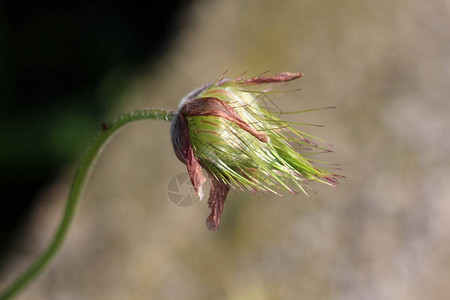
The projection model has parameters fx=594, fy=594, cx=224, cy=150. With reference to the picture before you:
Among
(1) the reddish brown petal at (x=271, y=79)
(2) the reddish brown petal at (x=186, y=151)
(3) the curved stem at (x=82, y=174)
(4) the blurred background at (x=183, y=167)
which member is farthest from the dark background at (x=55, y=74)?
(1) the reddish brown petal at (x=271, y=79)

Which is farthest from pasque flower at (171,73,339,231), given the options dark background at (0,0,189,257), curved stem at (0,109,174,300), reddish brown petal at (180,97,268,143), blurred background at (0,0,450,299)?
dark background at (0,0,189,257)

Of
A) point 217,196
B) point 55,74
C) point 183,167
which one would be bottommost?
point 183,167

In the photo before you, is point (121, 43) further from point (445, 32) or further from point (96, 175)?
point (445, 32)

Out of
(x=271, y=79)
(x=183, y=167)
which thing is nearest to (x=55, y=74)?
(x=183, y=167)

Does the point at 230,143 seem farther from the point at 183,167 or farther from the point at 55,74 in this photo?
the point at 55,74

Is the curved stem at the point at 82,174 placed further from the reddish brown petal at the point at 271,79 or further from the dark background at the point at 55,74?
the dark background at the point at 55,74

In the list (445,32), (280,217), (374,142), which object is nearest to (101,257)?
(280,217)
